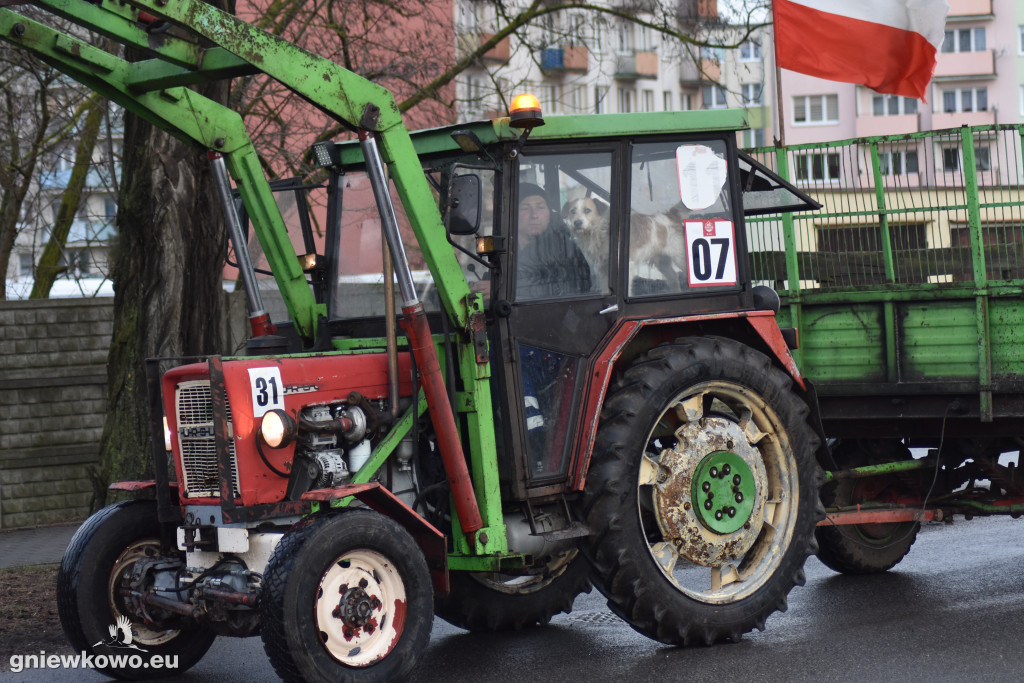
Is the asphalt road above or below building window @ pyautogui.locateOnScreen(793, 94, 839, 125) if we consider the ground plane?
below

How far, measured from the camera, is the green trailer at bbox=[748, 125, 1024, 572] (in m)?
7.87

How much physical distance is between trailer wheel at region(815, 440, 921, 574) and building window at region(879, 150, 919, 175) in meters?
1.69

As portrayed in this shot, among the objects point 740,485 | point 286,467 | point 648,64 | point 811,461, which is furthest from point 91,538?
point 648,64

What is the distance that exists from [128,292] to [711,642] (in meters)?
4.86

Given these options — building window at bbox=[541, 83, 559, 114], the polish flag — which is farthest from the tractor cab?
the polish flag

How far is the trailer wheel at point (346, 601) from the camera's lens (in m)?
5.52

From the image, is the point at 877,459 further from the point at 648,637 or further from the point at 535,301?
the point at 535,301

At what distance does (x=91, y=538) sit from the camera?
632cm

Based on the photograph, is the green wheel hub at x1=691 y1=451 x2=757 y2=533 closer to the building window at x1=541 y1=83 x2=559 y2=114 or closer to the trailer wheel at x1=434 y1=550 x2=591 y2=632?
the trailer wheel at x1=434 y1=550 x2=591 y2=632

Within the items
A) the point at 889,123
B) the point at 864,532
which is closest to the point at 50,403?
the point at 864,532

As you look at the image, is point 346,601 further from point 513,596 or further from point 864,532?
point 864,532

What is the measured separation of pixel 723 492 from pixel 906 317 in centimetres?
191

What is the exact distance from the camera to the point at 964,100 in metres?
55.2

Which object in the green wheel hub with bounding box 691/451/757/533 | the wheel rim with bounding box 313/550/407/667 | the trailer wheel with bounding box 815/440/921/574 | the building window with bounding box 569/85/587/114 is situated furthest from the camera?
the building window with bounding box 569/85/587/114
